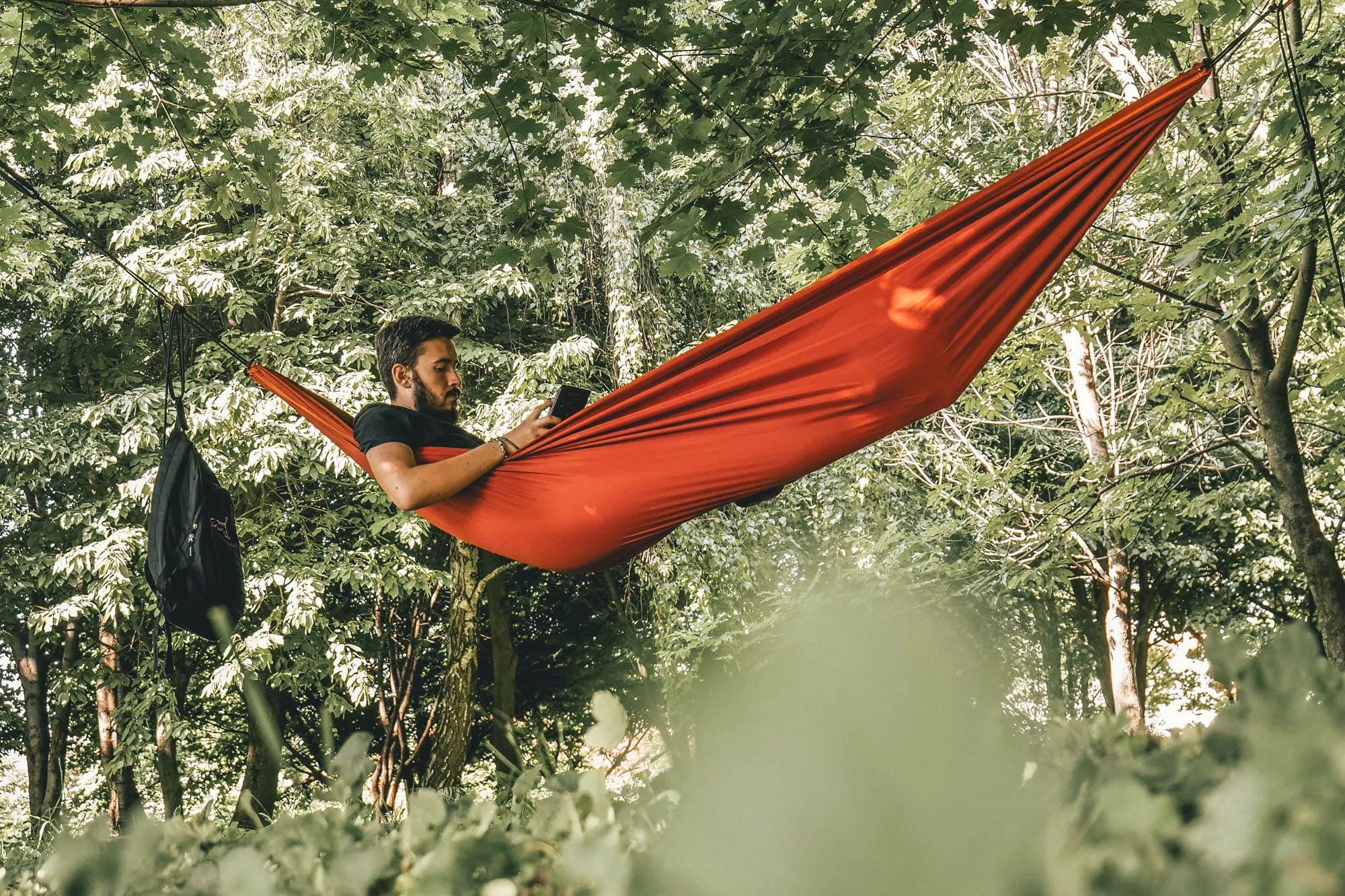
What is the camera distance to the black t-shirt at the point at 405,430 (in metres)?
1.90

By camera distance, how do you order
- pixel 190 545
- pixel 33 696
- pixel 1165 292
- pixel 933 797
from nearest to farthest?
pixel 933 797 → pixel 190 545 → pixel 1165 292 → pixel 33 696

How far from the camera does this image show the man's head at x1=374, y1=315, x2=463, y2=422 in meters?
2.09

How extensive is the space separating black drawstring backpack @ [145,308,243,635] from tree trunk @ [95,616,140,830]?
4453mm

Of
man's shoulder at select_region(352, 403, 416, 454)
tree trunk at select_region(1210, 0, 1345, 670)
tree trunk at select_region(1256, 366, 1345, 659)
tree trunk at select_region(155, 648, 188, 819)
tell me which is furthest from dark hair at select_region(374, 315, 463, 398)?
tree trunk at select_region(155, 648, 188, 819)

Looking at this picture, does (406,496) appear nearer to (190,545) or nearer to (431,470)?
(431,470)

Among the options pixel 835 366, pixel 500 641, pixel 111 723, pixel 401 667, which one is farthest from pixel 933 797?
pixel 401 667

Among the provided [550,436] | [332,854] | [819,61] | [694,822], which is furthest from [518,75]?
[694,822]

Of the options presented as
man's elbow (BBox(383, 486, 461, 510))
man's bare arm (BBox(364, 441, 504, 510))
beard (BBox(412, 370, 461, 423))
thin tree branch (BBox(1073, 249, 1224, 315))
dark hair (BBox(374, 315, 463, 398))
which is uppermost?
thin tree branch (BBox(1073, 249, 1224, 315))

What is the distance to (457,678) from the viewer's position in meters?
5.77

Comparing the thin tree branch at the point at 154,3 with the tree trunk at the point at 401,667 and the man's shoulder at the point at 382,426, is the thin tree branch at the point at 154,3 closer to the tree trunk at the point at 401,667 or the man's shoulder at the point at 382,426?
the man's shoulder at the point at 382,426

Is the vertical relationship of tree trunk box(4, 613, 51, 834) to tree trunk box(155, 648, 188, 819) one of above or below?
above

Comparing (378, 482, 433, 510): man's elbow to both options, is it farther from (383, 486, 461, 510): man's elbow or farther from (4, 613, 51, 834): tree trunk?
(4, 613, 51, 834): tree trunk

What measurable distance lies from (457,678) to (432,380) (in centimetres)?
400

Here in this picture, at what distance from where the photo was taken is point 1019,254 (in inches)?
67.3
